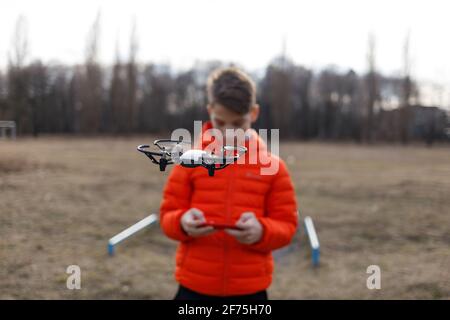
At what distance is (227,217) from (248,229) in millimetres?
407

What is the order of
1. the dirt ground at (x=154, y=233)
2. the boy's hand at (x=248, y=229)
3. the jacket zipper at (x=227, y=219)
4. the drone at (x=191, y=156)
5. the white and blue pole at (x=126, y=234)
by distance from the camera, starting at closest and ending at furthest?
1. the drone at (x=191, y=156)
2. the boy's hand at (x=248, y=229)
3. the jacket zipper at (x=227, y=219)
4. the dirt ground at (x=154, y=233)
5. the white and blue pole at (x=126, y=234)

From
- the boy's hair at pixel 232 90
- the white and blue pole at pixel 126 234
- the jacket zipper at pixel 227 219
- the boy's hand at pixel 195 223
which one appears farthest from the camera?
the white and blue pole at pixel 126 234

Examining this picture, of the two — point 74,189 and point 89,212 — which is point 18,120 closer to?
point 89,212

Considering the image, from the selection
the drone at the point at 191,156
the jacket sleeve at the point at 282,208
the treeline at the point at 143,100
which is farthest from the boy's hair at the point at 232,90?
the jacket sleeve at the point at 282,208

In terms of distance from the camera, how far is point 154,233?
7641 millimetres

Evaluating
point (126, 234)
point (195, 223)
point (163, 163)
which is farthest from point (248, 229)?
point (126, 234)

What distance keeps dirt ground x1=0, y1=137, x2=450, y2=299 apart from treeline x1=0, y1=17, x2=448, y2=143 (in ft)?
0.25

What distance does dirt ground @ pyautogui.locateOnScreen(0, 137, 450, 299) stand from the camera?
5.19 m

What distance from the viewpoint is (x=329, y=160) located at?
17469 mm

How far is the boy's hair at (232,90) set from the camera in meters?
1.03

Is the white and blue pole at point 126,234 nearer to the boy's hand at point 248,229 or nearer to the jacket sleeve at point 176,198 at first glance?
the jacket sleeve at point 176,198

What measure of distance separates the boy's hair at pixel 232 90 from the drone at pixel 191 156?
1.38 ft

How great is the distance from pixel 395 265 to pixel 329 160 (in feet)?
37.6

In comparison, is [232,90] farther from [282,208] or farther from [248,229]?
[282,208]
